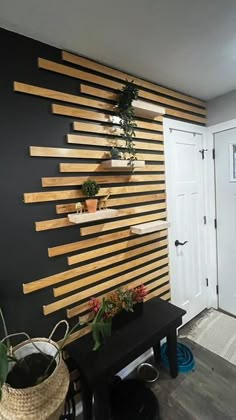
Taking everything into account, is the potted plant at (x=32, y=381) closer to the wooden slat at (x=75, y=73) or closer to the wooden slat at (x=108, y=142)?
the wooden slat at (x=108, y=142)

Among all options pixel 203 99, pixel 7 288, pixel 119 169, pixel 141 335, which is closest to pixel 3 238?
pixel 7 288

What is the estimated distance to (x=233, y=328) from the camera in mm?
2502

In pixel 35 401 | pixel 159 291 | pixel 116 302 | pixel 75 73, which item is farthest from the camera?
pixel 159 291

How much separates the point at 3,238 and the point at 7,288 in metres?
0.30

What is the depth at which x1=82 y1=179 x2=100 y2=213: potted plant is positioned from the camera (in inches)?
61.2

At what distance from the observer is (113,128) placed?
5.90ft

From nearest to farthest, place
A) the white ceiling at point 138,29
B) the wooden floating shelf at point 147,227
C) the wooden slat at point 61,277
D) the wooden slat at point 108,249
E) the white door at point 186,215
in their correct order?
the white ceiling at point 138,29 → the wooden slat at point 61,277 → the wooden slat at point 108,249 → the wooden floating shelf at point 147,227 → the white door at point 186,215

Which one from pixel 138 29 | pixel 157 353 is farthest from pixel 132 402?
pixel 138 29

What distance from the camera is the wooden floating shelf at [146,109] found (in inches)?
72.0

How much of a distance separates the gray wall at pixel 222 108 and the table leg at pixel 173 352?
2292mm

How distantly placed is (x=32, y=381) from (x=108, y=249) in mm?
943

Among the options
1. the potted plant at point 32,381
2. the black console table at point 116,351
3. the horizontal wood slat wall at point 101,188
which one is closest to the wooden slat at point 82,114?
the horizontal wood slat wall at point 101,188

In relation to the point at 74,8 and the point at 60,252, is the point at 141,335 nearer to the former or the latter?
the point at 60,252

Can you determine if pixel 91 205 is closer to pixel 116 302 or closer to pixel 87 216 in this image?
pixel 87 216
